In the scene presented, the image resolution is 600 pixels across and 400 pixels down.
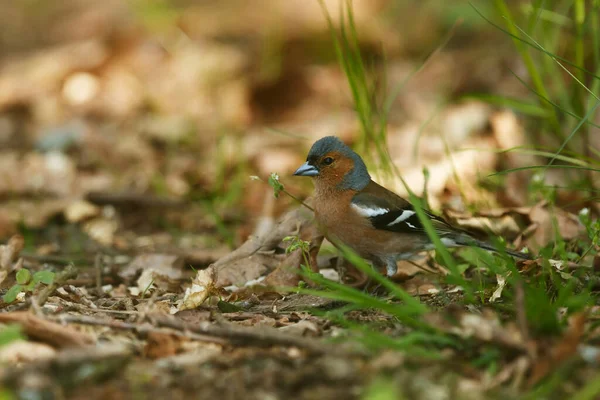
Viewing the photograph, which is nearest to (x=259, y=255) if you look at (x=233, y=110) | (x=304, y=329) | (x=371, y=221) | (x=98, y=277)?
(x=371, y=221)

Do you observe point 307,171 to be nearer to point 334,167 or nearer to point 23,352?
point 334,167

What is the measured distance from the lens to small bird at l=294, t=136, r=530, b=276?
4297 mm

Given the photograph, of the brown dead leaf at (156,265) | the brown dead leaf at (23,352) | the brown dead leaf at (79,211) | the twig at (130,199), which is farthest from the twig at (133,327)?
the twig at (130,199)

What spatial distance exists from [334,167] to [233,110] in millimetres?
4251

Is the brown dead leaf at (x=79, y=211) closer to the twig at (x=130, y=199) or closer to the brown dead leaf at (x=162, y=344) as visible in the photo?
the twig at (x=130, y=199)

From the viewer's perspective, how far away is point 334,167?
4527 millimetres

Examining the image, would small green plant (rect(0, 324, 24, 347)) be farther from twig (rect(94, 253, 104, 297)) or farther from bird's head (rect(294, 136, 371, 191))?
bird's head (rect(294, 136, 371, 191))

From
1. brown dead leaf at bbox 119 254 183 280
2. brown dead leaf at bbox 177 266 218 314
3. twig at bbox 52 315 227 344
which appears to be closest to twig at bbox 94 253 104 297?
brown dead leaf at bbox 119 254 183 280

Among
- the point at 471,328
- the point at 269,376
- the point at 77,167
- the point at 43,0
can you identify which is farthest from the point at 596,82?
the point at 43,0

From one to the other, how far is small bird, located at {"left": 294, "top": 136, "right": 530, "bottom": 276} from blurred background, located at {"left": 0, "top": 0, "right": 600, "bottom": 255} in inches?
16.2

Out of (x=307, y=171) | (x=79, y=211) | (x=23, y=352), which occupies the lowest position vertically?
(x=79, y=211)

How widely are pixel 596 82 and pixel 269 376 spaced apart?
3.25m

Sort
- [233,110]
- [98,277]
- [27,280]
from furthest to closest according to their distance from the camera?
[233,110]
[98,277]
[27,280]

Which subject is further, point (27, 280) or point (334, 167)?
point (334, 167)
